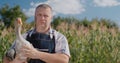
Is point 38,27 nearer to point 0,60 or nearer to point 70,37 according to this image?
point 0,60

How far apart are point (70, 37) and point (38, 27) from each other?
6535 millimetres

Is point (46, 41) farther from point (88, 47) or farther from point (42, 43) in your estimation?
point (88, 47)

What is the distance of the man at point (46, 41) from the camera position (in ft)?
13.2

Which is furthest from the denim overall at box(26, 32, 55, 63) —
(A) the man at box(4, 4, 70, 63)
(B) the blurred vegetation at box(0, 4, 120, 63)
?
(B) the blurred vegetation at box(0, 4, 120, 63)

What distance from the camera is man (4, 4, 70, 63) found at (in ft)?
13.2

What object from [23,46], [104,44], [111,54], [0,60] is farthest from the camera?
[104,44]

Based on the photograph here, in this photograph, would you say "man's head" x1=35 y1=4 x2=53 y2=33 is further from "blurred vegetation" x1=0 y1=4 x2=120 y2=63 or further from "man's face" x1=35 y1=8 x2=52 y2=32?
"blurred vegetation" x1=0 y1=4 x2=120 y2=63

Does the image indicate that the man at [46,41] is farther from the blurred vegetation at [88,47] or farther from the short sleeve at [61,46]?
the blurred vegetation at [88,47]

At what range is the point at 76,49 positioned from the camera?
31.6 ft

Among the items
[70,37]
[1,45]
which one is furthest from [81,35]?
[1,45]

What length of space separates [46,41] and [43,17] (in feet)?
0.76

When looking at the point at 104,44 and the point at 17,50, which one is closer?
the point at 17,50

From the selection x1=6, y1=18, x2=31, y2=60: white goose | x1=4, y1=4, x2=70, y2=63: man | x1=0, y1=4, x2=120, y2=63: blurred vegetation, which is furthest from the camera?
x1=0, y1=4, x2=120, y2=63: blurred vegetation

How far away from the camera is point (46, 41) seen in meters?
4.09
